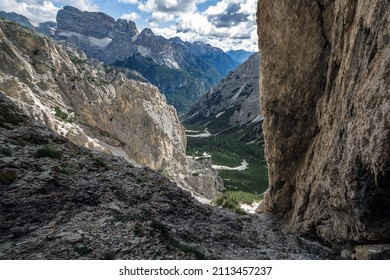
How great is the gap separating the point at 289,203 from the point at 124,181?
21505mm

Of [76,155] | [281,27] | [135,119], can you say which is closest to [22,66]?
[135,119]

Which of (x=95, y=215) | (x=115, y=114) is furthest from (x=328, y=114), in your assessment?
(x=115, y=114)

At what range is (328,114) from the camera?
2473 centimetres

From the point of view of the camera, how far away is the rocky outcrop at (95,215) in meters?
12.2

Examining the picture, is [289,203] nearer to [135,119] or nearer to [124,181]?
[124,181]

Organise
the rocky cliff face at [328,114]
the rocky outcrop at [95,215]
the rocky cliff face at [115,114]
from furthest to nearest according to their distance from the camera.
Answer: the rocky cliff face at [115,114] → the rocky cliff face at [328,114] → the rocky outcrop at [95,215]

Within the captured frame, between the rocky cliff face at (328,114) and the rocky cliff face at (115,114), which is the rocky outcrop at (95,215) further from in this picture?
the rocky cliff face at (115,114)

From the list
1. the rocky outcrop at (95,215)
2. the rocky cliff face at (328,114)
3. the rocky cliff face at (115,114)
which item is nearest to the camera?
the rocky outcrop at (95,215)

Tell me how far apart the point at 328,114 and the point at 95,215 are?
1937cm

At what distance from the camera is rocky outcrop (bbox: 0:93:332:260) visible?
40.1 ft

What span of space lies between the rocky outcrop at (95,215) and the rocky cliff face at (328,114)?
4.29 metres

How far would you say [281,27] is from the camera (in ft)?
97.6

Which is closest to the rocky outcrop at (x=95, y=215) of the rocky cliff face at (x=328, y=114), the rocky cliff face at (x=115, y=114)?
the rocky cliff face at (x=328, y=114)

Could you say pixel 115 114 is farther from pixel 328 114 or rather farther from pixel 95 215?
pixel 95 215
